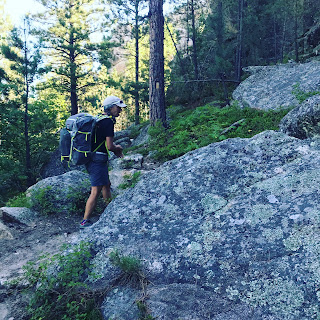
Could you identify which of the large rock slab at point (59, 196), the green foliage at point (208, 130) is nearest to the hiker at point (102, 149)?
the large rock slab at point (59, 196)

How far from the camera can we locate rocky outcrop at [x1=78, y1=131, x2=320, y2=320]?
2264mm

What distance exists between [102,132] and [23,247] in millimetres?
2293

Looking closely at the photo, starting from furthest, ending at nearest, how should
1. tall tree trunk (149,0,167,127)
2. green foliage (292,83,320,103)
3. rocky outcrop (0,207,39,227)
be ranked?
1. tall tree trunk (149,0,167,127)
2. green foliage (292,83,320,103)
3. rocky outcrop (0,207,39,227)

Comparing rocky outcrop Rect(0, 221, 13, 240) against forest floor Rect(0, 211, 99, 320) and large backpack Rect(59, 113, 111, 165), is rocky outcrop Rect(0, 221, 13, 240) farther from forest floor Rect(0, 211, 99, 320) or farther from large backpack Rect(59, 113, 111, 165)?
large backpack Rect(59, 113, 111, 165)

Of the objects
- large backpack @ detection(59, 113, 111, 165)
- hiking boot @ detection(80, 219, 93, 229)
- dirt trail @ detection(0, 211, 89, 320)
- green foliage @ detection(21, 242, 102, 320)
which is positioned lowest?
dirt trail @ detection(0, 211, 89, 320)

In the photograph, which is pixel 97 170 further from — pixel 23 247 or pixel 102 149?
pixel 23 247

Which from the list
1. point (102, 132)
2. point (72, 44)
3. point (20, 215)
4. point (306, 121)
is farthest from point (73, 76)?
point (306, 121)

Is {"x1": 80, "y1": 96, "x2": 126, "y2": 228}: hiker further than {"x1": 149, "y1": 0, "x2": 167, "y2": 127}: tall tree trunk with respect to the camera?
No

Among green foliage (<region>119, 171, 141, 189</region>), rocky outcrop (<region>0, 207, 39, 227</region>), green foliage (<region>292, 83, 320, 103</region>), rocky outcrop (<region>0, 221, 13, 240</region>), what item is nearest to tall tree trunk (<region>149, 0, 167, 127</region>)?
green foliage (<region>119, 171, 141, 189</region>)

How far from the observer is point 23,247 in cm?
452

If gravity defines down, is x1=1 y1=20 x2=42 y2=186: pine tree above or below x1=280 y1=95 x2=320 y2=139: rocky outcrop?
above

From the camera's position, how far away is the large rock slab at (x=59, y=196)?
18.8 feet

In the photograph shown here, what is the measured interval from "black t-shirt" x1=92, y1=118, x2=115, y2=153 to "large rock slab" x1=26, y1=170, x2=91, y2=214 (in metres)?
1.44

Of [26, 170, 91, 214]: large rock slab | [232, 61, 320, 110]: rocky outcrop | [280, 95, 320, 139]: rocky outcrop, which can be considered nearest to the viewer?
[280, 95, 320, 139]: rocky outcrop
